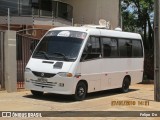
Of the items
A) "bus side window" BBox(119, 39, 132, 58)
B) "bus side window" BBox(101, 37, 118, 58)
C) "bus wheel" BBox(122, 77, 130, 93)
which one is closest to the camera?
"bus side window" BBox(101, 37, 118, 58)

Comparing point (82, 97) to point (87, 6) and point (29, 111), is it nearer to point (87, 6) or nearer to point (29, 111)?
point (29, 111)

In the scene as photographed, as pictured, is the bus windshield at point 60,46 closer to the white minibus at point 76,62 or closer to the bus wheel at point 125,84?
the white minibus at point 76,62

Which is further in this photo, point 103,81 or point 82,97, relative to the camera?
point 103,81

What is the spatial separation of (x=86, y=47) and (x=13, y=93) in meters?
3.44

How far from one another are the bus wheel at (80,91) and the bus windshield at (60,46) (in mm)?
1026

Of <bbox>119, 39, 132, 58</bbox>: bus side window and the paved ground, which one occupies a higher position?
<bbox>119, 39, 132, 58</bbox>: bus side window

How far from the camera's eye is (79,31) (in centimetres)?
1554

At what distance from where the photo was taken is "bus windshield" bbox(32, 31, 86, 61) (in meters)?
14.8

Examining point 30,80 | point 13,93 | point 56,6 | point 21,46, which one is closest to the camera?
point 30,80

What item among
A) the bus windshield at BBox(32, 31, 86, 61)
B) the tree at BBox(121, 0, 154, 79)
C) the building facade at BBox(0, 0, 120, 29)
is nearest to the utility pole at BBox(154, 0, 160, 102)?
the bus windshield at BBox(32, 31, 86, 61)

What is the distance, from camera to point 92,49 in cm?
1562

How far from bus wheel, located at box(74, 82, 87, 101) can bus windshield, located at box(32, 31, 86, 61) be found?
3.37 feet

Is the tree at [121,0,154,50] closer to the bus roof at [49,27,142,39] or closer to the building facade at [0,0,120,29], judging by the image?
the building facade at [0,0,120,29]

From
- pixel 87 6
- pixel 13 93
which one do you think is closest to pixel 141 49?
pixel 13 93
